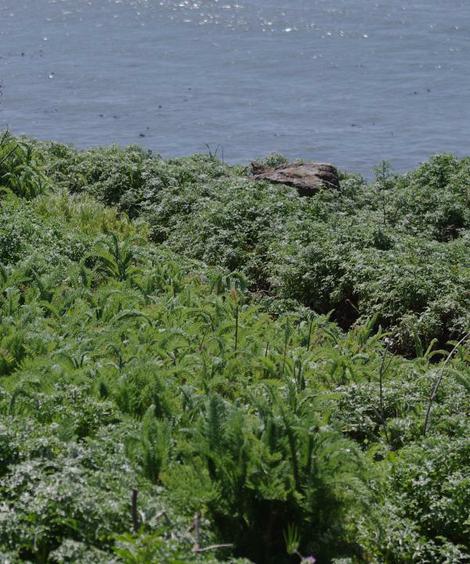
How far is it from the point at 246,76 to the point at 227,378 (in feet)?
72.2

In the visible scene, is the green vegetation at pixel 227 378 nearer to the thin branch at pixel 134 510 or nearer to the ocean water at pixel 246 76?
the thin branch at pixel 134 510

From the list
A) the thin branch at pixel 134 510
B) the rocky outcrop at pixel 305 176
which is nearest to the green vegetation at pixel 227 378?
the thin branch at pixel 134 510

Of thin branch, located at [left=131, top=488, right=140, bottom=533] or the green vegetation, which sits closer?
thin branch, located at [left=131, top=488, right=140, bottom=533]

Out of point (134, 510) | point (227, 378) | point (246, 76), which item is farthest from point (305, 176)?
point (246, 76)

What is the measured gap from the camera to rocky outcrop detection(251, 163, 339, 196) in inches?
554

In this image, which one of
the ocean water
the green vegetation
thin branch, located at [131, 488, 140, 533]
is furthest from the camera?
the ocean water

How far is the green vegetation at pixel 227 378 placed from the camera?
5.29m

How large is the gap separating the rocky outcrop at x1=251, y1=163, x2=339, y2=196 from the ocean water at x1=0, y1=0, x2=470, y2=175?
5081mm

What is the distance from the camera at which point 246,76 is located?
28484mm

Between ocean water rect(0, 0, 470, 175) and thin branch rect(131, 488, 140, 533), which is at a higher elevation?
thin branch rect(131, 488, 140, 533)

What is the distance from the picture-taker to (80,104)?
84.0 feet

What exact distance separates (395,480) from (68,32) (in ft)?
97.1

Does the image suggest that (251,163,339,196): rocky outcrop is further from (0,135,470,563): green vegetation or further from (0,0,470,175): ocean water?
(0,0,470,175): ocean water

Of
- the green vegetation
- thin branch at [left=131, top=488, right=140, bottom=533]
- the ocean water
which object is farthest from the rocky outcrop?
thin branch at [left=131, top=488, right=140, bottom=533]
